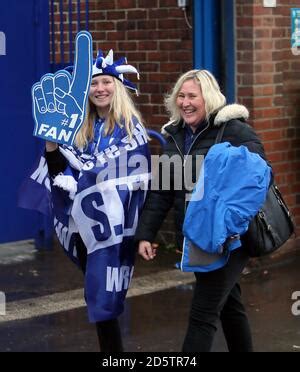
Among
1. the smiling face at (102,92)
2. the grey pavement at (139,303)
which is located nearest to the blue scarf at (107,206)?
the smiling face at (102,92)

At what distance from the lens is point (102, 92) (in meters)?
5.13

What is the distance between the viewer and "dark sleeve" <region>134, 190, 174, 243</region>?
495 centimetres

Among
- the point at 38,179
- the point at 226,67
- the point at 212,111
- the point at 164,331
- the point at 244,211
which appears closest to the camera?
the point at 244,211

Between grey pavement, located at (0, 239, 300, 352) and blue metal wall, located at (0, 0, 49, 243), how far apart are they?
48 cm

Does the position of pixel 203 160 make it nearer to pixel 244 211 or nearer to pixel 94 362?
pixel 244 211

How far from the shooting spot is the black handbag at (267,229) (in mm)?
4695

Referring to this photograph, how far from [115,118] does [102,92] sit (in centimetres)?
17

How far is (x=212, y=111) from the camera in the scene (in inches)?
192

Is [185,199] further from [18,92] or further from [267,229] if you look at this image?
[18,92]

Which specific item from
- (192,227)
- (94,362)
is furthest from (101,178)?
(94,362)

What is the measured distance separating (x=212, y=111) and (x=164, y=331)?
1.92m

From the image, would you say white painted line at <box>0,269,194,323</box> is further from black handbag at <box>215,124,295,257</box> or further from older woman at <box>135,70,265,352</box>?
black handbag at <box>215,124,295,257</box>

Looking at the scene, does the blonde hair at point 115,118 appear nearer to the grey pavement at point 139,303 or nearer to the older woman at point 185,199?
the older woman at point 185,199

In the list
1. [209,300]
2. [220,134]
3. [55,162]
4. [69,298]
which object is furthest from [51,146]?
[69,298]
